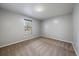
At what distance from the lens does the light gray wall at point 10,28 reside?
8.85 ft

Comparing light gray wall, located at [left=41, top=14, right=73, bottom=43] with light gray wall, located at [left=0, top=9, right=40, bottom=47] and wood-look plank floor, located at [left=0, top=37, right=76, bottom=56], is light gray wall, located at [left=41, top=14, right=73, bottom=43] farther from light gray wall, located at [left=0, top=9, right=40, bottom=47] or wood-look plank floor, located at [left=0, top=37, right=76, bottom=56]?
light gray wall, located at [left=0, top=9, right=40, bottom=47]

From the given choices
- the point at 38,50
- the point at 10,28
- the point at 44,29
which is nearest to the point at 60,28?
the point at 44,29

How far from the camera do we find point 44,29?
5664mm

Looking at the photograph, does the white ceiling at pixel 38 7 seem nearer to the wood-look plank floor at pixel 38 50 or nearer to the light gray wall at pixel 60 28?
the light gray wall at pixel 60 28

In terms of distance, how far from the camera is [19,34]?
363cm

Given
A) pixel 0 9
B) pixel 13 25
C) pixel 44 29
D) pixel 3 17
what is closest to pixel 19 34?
pixel 13 25

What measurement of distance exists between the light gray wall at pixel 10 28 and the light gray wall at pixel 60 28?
9.02 feet

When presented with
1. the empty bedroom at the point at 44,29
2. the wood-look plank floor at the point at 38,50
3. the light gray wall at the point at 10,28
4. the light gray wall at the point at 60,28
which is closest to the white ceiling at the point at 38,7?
the empty bedroom at the point at 44,29

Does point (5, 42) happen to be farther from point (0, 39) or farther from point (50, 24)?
point (50, 24)

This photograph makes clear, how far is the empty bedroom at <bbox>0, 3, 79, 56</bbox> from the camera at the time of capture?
2098 millimetres

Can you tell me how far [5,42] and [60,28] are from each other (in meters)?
4.18

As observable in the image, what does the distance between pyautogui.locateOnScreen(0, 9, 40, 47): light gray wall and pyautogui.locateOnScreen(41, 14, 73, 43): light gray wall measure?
2.75m

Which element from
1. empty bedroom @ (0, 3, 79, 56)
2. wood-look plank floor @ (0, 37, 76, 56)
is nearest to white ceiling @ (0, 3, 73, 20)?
empty bedroom @ (0, 3, 79, 56)

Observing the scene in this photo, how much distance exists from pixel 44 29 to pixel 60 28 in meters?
1.99
